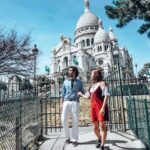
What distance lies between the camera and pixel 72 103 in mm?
5805

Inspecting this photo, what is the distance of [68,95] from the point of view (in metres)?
5.86

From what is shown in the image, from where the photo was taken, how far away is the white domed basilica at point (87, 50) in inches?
3039

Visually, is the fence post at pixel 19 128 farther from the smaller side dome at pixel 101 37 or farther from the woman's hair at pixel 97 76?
the smaller side dome at pixel 101 37

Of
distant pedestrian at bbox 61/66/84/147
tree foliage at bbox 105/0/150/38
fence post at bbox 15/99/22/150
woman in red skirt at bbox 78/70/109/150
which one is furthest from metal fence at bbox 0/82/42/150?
tree foliage at bbox 105/0/150/38

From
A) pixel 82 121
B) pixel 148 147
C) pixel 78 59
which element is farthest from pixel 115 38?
pixel 148 147

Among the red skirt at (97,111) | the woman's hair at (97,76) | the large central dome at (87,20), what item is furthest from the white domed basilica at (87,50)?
the red skirt at (97,111)

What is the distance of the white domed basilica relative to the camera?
77.2 meters

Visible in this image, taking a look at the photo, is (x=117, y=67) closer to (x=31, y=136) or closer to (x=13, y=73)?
(x=31, y=136)

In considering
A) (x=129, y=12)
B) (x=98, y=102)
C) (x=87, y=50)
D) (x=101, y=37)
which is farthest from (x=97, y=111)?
(x=87, y=50)

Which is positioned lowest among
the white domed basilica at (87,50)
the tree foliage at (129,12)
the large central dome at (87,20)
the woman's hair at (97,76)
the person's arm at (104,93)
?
the person's arm at (104,93)

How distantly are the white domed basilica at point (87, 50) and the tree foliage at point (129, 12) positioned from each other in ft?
199

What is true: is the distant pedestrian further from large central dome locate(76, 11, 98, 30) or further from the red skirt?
large central dome locate(76, 11, 98, 30)

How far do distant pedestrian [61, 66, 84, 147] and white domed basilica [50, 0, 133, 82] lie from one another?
2566 inches

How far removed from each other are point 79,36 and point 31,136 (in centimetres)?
8738
